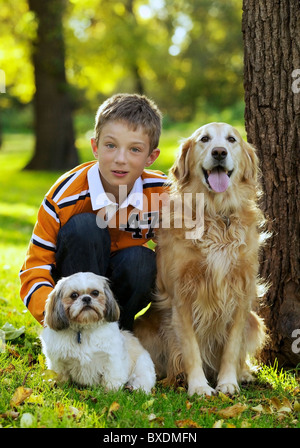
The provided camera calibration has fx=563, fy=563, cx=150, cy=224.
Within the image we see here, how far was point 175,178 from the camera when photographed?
11.2 ft

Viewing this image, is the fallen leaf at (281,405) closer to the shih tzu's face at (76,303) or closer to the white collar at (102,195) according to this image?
the shih tzu's face at (76,303)

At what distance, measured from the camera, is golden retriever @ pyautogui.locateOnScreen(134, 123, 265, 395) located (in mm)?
3172

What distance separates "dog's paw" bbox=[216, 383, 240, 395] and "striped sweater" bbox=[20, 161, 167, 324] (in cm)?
99

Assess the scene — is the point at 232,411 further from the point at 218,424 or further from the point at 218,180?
the point at 218,180

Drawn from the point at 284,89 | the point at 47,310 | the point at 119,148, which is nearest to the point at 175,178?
the point at 119,148

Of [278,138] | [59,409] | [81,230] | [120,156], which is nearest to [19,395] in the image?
[59,409]

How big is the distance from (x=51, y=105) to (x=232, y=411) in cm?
1359

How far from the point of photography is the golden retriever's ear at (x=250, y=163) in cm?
327

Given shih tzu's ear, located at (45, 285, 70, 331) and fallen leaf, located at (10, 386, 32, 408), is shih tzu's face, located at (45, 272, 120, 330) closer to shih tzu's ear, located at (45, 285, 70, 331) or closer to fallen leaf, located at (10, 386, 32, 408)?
shih tzu's ear, located at (45, 285, 70, 331)

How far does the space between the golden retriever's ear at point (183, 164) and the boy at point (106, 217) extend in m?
0.21

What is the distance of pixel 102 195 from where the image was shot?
3.35 m

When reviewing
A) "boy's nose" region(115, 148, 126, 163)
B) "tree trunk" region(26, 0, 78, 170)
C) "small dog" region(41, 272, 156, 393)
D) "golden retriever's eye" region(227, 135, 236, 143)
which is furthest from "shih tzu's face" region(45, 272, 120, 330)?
"tree trunk" region(26, 0, 78, 170)

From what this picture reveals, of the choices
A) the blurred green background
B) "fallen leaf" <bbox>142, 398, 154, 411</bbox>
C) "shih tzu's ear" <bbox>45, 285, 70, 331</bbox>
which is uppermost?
the blurred green background
